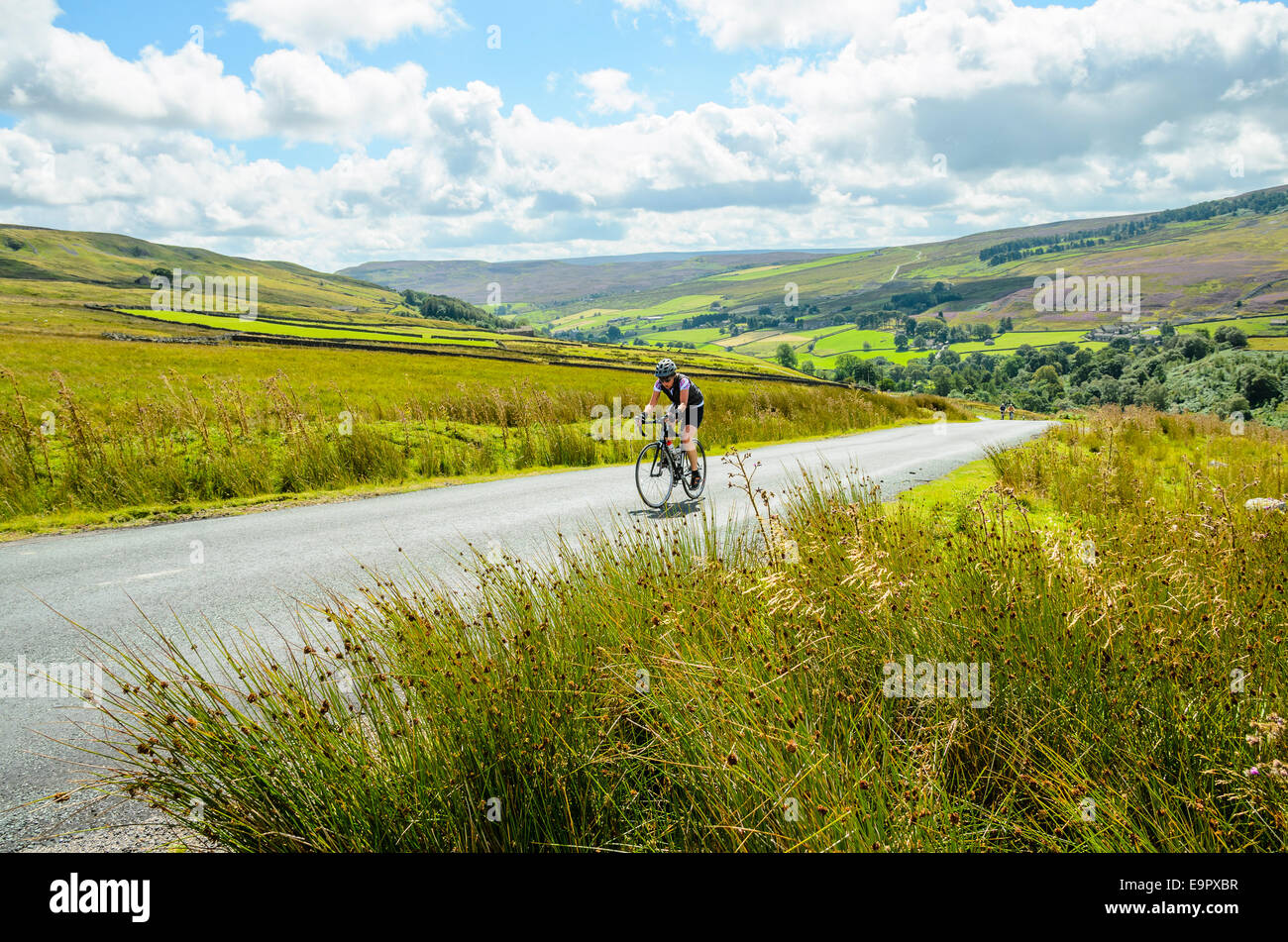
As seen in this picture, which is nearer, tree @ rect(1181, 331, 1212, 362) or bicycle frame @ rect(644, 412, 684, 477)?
bicycle frame @ rect(644, 412, 684, 477)

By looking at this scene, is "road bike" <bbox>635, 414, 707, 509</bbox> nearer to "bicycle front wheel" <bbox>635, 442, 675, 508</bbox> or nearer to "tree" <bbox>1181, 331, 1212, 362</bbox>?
"bicycle front wheel" <bbox>635, 442, 675, 508</bbox>

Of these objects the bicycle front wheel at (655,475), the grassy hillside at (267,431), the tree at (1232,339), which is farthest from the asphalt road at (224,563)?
the tree at (1232,339)

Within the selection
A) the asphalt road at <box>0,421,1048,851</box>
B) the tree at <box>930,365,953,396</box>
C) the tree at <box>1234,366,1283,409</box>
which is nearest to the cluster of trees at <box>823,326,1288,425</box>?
the tree at <box>1234,366,1283,409</box>

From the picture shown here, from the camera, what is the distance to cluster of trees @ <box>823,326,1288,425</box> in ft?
185

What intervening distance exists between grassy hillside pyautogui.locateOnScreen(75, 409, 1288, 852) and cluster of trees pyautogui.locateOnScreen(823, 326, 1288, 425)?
177ft

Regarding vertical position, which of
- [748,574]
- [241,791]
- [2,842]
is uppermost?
[748,574]

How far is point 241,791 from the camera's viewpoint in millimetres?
2785

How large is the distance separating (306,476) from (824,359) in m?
157

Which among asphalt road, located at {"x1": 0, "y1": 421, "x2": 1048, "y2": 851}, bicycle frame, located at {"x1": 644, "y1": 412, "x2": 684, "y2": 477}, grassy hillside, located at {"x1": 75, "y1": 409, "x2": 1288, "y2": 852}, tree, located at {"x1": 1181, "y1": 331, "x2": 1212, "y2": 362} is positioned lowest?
asphalt road, located at {"x1": 0, "y1": 421, "x2": 1048, "y2": 851}

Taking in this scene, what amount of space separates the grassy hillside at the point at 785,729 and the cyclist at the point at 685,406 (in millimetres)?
7479

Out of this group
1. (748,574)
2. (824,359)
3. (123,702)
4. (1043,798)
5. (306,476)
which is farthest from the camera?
(824,359)

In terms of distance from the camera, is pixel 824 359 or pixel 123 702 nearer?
pixel 123 702
